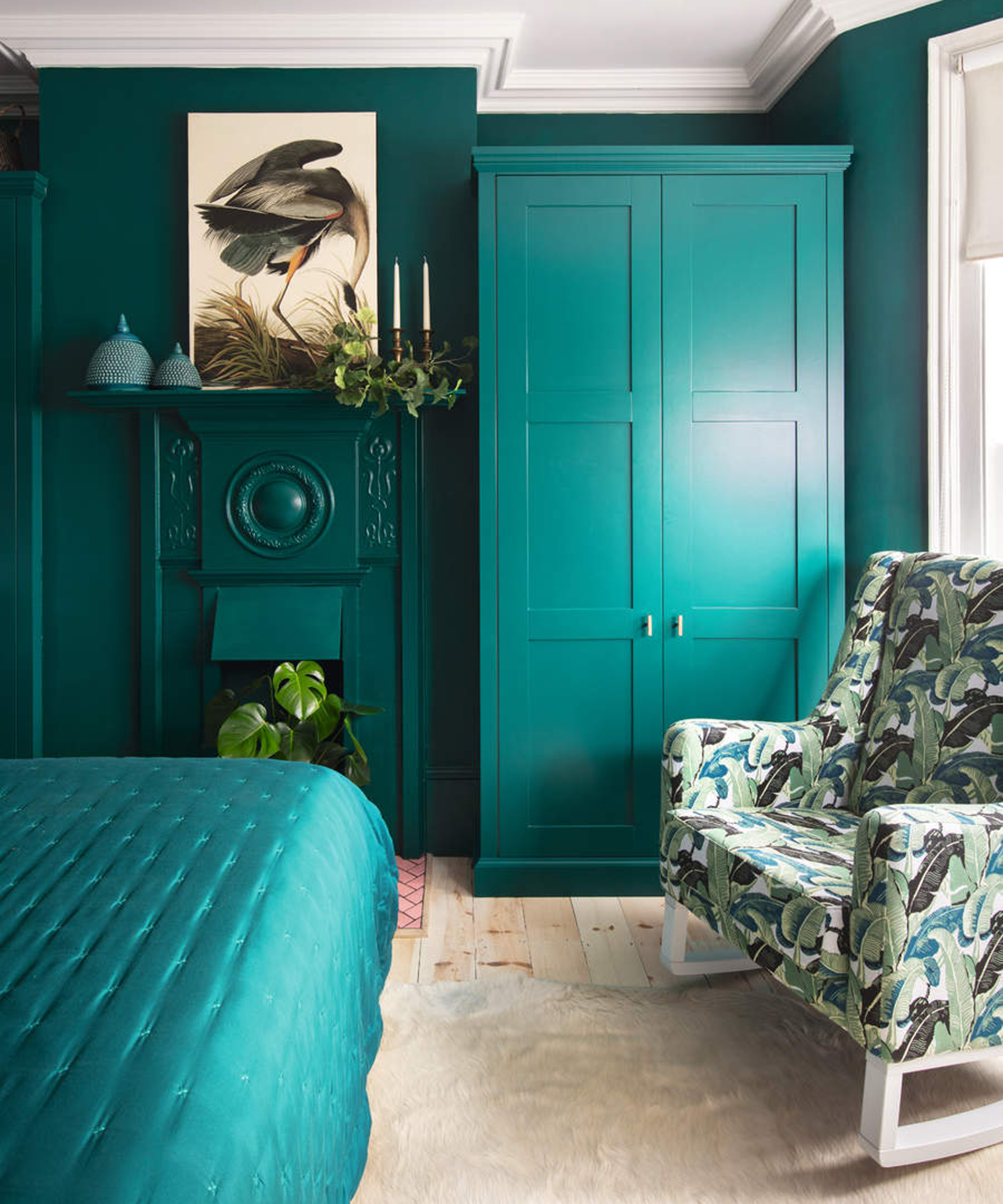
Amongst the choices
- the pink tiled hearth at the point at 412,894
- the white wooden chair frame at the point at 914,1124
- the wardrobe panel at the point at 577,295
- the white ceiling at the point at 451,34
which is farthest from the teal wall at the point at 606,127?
the white wooden chair frame at the point at 914,1124

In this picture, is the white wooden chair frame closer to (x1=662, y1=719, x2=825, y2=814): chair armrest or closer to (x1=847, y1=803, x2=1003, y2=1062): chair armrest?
(x1=847, y1=803, x2=1003, y2=1062): chair armrest

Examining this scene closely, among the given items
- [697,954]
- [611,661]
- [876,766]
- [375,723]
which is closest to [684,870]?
[697,954]

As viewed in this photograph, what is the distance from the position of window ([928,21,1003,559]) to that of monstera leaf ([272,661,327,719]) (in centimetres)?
204

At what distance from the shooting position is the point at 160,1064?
954 millimetres

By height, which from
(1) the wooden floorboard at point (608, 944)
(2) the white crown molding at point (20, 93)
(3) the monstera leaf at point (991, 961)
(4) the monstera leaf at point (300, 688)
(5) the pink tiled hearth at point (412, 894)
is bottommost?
(1) the wooden floorboard at point (608, 944)

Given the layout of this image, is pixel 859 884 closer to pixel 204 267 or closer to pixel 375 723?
pixel 375 723

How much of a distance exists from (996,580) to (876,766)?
56 centimetres

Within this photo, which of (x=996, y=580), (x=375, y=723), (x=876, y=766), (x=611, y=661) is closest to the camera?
(x=996, y=580)

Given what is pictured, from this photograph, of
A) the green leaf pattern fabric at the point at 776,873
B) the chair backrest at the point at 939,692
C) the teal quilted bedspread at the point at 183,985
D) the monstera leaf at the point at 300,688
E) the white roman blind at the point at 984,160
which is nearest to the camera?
the teal quilted bedspread at the point at 183,985

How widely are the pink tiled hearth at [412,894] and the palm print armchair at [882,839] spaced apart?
0.78 m

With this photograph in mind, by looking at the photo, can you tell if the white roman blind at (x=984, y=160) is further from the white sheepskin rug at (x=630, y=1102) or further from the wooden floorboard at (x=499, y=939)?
the wooden floorboard at (x=499, y=939)

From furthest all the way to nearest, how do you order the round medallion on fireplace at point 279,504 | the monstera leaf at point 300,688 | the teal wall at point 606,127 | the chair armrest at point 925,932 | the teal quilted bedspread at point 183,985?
the teal wall at point 606,127 < the round medallion on fireplace at point 279,504 < the monstera leaf at point 300,688 < the chair armrest at point 925,932 < the teal quilted bedspread at point 183,985

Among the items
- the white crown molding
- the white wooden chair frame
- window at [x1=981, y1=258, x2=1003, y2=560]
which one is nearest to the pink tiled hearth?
the white wooden chair frame

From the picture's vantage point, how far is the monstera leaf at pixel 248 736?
292cm
